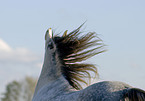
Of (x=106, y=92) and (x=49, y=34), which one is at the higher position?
(x=49, y=34)

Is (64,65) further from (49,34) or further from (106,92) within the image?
(106,92)

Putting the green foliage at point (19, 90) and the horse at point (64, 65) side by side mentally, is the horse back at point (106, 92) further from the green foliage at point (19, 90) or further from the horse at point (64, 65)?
the green foliage at point (19, 90)

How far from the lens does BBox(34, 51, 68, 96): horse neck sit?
4203mm

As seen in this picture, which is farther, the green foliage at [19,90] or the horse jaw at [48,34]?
the green foliage at [19,90]

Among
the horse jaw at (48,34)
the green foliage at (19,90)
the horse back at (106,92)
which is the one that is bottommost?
the green foliage at (19,90)

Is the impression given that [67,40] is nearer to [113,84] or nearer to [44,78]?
[44,78]

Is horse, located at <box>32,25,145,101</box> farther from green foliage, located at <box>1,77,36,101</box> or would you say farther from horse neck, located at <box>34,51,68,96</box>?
green foliage, located at <box>1,77,36,101</box>

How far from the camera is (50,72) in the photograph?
14.2ft

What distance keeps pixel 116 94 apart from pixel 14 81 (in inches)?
842

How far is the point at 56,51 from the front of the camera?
457 centimetres

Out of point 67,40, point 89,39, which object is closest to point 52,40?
point 67,40

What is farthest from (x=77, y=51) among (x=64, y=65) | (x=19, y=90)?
(x=19, y=90)

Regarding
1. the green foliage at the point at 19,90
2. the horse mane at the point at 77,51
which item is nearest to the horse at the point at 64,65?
the horse mane at the point at 77,51

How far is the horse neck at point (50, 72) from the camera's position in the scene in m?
4.20
